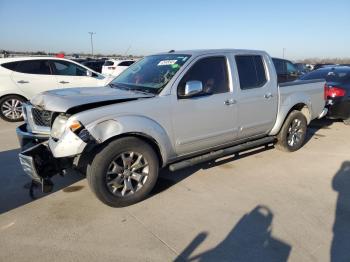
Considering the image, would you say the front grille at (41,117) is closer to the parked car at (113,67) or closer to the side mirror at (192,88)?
the side mirror at (192,88)

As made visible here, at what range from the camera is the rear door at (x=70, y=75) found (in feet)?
32.3

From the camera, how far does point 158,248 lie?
3213 millimetres

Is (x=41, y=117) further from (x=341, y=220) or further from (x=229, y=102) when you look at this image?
(x=341, y=220)

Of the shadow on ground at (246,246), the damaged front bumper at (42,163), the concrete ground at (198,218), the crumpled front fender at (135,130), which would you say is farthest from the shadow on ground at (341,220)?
the damaged front bumper at (42,163)

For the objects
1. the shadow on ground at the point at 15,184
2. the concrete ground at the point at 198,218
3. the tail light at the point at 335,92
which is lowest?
the concrete ground at the point at 198,218

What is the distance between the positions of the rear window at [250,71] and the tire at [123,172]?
1948 millimetres

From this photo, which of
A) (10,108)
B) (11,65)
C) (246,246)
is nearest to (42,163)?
(246,246)

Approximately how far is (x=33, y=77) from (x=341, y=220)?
28.0 feet

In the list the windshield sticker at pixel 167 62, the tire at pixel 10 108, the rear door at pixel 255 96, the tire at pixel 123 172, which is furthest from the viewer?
the tire at pixel 10 108

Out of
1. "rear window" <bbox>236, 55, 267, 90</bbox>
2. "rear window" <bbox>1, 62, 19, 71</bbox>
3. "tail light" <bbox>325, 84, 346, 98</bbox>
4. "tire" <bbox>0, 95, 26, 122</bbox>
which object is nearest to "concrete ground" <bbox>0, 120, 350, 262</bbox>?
"rear window" <bbox>236, 55, 267, 90</bbox>

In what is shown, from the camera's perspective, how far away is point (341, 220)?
3.70m

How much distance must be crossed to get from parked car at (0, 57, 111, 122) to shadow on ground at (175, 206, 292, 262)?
21.3 feet

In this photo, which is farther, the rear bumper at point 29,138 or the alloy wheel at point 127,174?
the rear bumper at point 29,138

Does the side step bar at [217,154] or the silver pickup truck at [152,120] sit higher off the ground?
the silver pickup truck at [152,120]
